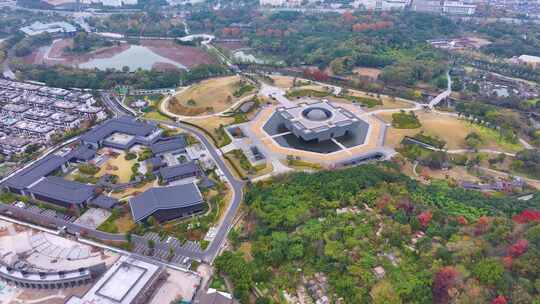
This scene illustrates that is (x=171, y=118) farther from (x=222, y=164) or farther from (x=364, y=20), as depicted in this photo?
(x=364, y=20)

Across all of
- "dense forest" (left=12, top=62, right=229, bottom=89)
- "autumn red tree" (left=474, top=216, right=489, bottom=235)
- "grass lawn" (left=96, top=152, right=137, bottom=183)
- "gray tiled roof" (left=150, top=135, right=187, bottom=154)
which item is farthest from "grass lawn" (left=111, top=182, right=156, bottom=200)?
"autumn red tree" (left=474, top=216, right=489, bottom=235)

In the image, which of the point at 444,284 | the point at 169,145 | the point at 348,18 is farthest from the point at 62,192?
the point at 348,18

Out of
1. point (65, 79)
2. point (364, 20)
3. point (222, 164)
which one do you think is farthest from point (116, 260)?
point (364, 20)

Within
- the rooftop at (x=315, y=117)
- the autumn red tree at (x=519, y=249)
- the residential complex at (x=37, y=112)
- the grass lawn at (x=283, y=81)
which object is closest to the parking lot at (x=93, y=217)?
the residential complex at (x=37, y=112)

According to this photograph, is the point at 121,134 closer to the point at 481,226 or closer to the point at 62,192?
the point at 62,192

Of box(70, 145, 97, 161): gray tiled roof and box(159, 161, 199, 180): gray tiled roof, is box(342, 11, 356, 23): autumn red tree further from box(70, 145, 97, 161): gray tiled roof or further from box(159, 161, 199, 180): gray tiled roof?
box(70, 145, 97, 161): gray tiled roof

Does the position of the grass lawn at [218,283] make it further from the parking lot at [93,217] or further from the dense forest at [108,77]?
the dense forest at [108,77]
